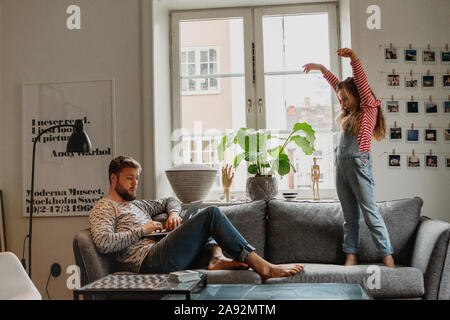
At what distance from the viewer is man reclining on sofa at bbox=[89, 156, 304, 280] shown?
235 centimetres

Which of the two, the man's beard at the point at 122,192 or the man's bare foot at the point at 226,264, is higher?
the man's beard at the point at 122,192

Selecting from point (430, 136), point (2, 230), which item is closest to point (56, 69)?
point (2, 230)

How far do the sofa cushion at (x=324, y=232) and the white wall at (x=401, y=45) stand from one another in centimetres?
48

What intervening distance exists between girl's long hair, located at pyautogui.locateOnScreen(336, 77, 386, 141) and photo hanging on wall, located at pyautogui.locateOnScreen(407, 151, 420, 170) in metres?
0.60

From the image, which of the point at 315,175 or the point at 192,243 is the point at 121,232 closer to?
the point at 192,243

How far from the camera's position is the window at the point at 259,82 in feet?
11.6

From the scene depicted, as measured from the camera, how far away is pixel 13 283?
5.60ft

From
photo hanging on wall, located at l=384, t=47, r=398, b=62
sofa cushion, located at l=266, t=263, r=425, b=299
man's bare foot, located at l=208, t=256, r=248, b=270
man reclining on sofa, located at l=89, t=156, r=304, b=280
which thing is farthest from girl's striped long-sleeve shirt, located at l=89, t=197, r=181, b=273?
photo hanging on wall, located at l=384, t=47, r=398, b=62

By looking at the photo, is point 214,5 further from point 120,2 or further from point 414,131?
point 414,131

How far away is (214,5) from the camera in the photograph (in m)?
3.62

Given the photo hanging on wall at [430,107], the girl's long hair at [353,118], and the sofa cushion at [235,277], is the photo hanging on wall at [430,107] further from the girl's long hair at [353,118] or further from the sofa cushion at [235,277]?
the sofa cushion at [235,277]

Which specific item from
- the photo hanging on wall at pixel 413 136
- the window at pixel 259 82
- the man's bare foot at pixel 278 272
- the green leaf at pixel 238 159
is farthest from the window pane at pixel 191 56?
the man's bare foot at pixel 278 272
